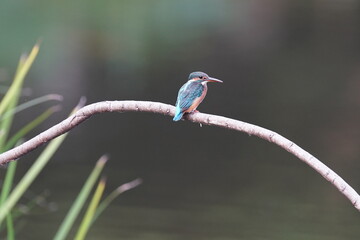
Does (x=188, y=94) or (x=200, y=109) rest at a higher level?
(x=200, y=109)

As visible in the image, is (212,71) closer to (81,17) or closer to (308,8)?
(81,17)

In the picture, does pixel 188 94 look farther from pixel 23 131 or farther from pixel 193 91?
pixel 23 131

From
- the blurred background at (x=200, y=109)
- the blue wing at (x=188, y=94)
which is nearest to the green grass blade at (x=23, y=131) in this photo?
the blue wing at (x=188, y=94)

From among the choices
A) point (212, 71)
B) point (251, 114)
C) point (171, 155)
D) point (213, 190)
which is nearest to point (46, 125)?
point (171, 155)

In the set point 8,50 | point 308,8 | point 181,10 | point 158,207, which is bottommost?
point 158,207

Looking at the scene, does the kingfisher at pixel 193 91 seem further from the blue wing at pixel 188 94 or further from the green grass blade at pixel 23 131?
the green grass blade at pixel 23 131

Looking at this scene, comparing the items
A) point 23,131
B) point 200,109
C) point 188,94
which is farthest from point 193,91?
point 200,109
